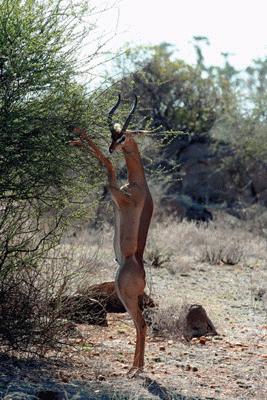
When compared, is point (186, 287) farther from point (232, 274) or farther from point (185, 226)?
point (185, 226)

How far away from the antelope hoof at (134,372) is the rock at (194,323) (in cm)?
261

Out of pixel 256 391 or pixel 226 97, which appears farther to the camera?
pixel 226 97

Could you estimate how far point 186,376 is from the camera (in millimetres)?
9320

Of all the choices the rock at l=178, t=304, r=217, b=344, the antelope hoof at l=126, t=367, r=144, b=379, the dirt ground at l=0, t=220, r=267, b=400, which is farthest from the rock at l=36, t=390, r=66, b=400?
the rock at l=178, t=304, r=217, b=344

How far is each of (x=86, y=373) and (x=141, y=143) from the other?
329cm

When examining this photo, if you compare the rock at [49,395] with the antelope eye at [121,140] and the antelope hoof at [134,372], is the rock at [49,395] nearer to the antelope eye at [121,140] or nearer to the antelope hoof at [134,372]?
the antelope hoof at [134,372]

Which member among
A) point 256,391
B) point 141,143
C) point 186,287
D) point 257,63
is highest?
point 257,63

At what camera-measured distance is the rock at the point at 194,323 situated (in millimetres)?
11664

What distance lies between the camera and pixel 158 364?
9.87 metres

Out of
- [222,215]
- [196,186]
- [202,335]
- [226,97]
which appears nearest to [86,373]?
[202,335]

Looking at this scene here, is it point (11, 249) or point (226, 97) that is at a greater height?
point (226, 97)

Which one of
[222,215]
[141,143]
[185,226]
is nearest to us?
[141,143]

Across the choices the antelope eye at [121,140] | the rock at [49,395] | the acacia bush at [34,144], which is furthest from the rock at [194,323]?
the rock at [49,395]

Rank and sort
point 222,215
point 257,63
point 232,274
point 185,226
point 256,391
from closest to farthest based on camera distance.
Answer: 1. point 256,391
2. point 232,274
3. point 185,226
4. point 222,215
5. point 257,63
